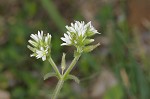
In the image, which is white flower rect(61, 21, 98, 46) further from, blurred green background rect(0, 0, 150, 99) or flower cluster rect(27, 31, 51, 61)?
blurred green background rect(0, 0, 150, 99)

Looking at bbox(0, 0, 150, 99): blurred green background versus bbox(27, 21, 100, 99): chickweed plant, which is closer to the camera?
bbox(27, 21, 100, 99): chickweed plant

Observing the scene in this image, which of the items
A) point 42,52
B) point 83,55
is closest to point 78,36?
point 42,52

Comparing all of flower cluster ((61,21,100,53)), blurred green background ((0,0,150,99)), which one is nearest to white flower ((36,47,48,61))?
flower cluster ((61,21,100,53))

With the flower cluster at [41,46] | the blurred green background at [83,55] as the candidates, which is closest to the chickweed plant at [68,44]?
the flower cluster at [41,46]

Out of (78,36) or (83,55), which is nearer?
(78,36)

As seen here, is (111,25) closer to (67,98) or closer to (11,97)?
(67,98)

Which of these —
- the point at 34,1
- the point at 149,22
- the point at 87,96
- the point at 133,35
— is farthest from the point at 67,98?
the point at 34,1

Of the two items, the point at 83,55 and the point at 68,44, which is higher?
the point at 83,55

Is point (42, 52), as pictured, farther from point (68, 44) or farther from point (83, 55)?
point (83, 55)

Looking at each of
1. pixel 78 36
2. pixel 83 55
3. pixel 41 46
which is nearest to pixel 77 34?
pixel 78 36
